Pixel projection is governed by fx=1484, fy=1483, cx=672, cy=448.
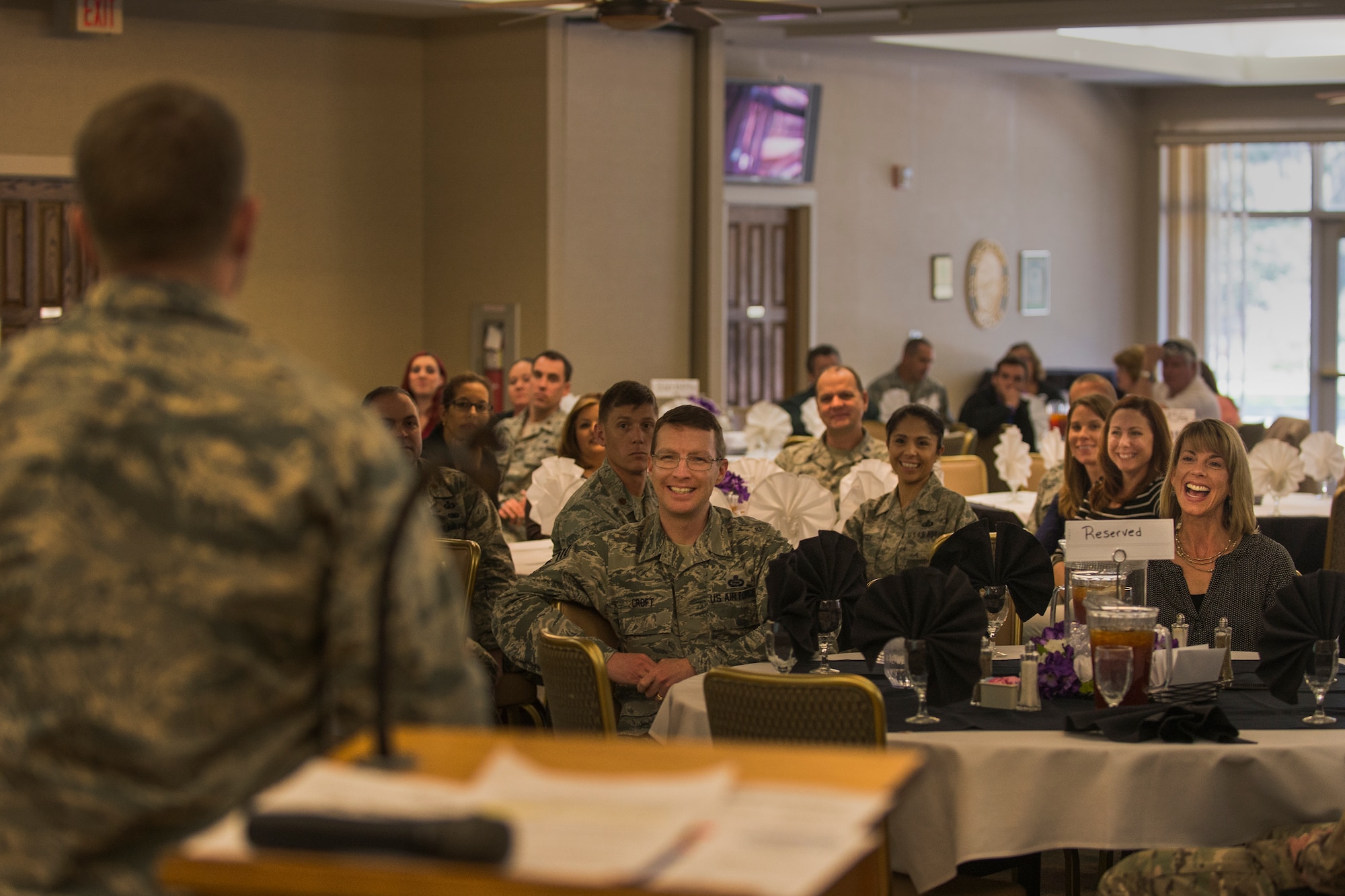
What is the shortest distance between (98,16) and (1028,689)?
8.15 metres

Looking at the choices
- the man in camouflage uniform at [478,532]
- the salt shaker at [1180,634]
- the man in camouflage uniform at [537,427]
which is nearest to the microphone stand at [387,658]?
A: the salt shaker at [1180,634]

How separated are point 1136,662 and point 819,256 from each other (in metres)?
9.97

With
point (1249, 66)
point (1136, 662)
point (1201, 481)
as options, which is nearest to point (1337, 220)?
point (1249, 66)

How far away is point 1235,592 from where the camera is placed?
4.08m

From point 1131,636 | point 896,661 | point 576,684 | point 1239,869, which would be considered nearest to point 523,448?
point 576,684

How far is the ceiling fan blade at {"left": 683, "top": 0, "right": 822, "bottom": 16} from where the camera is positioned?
7.23 meters

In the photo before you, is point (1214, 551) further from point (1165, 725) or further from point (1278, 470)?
point (1278, 470)

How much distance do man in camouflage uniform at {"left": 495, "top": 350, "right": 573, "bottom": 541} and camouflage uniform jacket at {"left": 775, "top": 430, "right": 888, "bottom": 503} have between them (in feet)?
4.11

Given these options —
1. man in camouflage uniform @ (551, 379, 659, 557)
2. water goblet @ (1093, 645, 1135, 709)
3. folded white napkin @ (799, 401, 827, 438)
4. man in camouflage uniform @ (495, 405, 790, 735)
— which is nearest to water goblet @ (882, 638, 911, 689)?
water goblet @ (1093, 645, 1135, 709)

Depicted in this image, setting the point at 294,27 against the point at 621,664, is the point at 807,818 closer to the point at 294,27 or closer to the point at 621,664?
the point at 621,664

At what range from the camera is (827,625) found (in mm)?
3732

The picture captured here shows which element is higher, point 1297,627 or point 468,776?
point 468,776

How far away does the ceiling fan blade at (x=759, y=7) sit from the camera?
723cm

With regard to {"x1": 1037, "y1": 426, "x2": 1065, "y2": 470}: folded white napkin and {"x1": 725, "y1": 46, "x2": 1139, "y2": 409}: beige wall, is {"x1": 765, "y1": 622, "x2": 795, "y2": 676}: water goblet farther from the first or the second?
{"x1": 725, "y1": 46, "x2": 1139, "y2": 409}: beige wall
